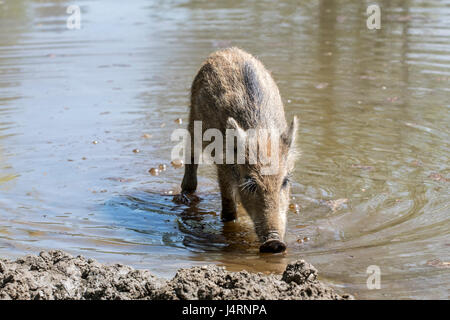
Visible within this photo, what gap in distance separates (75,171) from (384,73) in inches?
234

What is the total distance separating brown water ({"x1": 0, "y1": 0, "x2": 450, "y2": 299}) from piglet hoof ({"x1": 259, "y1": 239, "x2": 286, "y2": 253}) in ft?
0.26

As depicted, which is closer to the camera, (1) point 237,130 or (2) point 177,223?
(1) point 237,130

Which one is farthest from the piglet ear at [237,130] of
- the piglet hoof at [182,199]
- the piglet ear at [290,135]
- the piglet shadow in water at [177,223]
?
the piglet hoof at [182,199]

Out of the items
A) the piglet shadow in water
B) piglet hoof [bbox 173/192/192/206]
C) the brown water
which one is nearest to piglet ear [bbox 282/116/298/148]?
the brown water

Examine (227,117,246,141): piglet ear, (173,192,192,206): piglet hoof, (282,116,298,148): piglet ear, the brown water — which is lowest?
(173,192,192,206): piglet hoof

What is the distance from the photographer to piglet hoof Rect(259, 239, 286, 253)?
5.52 metres

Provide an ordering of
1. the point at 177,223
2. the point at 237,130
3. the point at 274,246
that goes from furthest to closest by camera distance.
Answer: the point at 177,223
the point at 237,130
the point at 274,246

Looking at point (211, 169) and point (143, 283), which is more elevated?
point (143, 283)

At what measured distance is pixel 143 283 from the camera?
4719 mm

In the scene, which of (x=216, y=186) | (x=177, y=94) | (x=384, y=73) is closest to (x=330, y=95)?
(x=384, y=73)

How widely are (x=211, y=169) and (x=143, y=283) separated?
148 inches

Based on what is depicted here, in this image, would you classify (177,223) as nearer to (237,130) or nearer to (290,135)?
(237,130)

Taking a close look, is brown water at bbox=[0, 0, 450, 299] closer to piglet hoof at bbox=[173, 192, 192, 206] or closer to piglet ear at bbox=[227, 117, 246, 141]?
piglet hoof at bbox=[173, 192, 192, 206]

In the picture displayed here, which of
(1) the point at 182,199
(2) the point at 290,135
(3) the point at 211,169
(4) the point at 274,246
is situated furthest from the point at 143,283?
(3) the point at 211,169
